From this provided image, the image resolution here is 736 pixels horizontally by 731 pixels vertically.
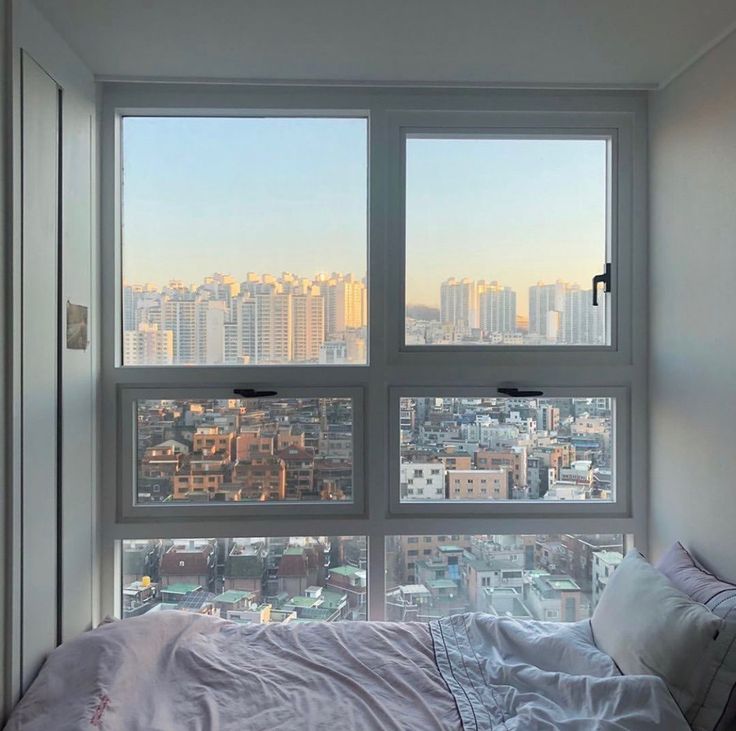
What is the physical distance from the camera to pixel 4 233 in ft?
4.91

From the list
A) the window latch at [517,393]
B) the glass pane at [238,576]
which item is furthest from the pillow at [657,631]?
the glass pane at [238,576]

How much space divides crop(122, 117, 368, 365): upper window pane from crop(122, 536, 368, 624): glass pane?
77 centimetres

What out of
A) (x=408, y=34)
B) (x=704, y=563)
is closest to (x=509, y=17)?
(x=408, y=34)

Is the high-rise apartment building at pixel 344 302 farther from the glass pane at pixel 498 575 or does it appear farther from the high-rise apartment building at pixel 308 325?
the glass pane at pixel 498 575

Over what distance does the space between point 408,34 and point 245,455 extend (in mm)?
1624

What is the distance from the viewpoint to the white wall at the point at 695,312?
173 centimetres

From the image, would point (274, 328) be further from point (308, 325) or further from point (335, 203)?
point (335, 203)

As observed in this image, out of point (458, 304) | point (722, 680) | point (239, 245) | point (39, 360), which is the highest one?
point (239, 245)

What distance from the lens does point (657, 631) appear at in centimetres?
148

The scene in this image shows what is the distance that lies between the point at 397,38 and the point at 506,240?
877 mm

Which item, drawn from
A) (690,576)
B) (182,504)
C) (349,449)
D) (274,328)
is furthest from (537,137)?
(182,504)

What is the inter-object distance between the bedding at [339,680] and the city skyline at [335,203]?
1.26 metres

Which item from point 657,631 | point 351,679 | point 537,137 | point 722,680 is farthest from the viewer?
point 537,137

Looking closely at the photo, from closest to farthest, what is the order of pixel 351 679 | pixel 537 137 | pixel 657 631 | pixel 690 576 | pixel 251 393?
pixel 657 631
pixel 351 679
pixel 690 576
pixel 251 393
pixel 537 137
